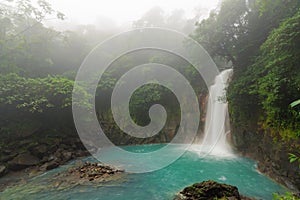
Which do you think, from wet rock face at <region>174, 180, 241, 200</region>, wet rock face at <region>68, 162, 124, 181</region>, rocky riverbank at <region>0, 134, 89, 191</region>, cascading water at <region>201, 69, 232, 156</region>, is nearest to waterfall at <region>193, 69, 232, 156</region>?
cascading water at <region>201, 69, 232, 156</region>

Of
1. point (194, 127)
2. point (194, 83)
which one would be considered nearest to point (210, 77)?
point (194, 83)

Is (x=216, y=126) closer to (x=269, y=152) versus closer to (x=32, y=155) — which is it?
(x=269, y=152)

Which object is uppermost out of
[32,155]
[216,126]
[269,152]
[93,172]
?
[216,126]

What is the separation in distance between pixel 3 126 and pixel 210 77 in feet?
47.9

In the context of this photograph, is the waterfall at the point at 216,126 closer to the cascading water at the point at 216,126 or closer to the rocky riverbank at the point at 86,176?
the cascading water at the point at 216,126

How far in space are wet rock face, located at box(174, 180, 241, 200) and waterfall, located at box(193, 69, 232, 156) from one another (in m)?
5.51

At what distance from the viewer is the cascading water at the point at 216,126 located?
34.0 feet

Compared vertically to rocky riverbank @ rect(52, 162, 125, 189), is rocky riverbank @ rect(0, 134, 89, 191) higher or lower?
higher

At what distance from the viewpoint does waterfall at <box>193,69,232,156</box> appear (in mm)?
10332

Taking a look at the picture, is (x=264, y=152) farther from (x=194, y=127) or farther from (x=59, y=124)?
(x=59, y=124)

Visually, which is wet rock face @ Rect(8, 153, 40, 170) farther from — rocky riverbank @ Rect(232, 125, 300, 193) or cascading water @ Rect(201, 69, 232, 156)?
rocky riverbank @ Rect(232, 125, 300, 193)

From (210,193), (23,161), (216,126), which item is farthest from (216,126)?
(23,161)

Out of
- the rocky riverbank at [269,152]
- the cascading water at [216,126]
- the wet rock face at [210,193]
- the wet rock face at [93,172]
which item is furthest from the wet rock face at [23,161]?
the rocky riverbank at [269,152]

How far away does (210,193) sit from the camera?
4449 mm
